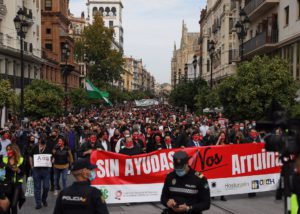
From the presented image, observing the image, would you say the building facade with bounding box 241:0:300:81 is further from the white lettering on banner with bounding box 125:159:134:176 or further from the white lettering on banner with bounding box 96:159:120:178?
the white lettering on banner with bounding box 96:159:120:178

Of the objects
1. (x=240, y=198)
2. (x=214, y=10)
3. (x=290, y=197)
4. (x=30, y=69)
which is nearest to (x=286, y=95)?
(x=240, y=198)

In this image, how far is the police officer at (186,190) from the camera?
18.0ft

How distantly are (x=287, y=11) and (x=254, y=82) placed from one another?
11060 mm

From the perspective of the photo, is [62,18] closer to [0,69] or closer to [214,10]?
[214,10]

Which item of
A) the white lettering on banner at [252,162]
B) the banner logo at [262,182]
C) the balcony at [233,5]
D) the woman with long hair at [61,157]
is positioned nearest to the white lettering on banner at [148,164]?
the white lettering on banner at [252,162]

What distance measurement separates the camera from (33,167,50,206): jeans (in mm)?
10705

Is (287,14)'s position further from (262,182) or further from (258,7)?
(262,182)

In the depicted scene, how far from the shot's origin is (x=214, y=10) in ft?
206

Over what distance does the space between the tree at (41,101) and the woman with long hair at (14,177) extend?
20902mm

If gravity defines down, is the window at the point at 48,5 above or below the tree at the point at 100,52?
above

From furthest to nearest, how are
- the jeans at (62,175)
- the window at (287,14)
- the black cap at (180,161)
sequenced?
the window at (287,14) < the jeans at (62,175) < the black cap at (180,161)

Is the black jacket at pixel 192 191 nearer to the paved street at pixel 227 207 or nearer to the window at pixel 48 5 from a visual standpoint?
the paved street at pixel 227 207

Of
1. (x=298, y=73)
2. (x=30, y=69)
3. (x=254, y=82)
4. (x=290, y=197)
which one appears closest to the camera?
(x=290, y=197)

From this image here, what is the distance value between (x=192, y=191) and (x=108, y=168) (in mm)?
5531
